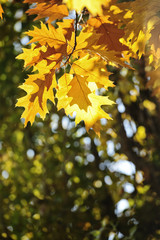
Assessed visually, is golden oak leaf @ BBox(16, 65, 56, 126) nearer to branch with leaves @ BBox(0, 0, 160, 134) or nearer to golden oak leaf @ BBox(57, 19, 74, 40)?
branch with leaves @ BBox(0, 0, 160, 134)

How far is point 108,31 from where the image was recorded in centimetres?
105

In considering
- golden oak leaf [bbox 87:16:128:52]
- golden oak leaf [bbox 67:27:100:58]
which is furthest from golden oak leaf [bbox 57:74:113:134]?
golden oak leaf [bbox 87:16:128:52]

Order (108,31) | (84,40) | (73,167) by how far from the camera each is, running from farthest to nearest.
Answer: (73,167) < (108,31) < (84,40)

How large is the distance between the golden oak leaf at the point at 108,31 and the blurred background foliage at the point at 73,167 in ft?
6.43

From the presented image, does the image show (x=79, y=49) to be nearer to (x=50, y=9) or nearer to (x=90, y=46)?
(x=90, y=46)

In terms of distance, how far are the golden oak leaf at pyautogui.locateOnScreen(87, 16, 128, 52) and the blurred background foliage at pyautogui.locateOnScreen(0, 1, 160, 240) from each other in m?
1.96

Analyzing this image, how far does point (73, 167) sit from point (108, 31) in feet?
10.8

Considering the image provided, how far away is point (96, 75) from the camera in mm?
963

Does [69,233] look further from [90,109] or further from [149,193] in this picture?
[90,109]

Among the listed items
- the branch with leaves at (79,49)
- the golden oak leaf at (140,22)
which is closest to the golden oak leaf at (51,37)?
the branch with leaves at (79,49)

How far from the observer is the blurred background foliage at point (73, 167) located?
3287 mm

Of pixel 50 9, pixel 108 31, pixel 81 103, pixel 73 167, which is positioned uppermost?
pixel 50 9

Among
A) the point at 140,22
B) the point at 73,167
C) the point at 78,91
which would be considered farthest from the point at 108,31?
the point at 73,167

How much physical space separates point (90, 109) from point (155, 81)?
87 cm
